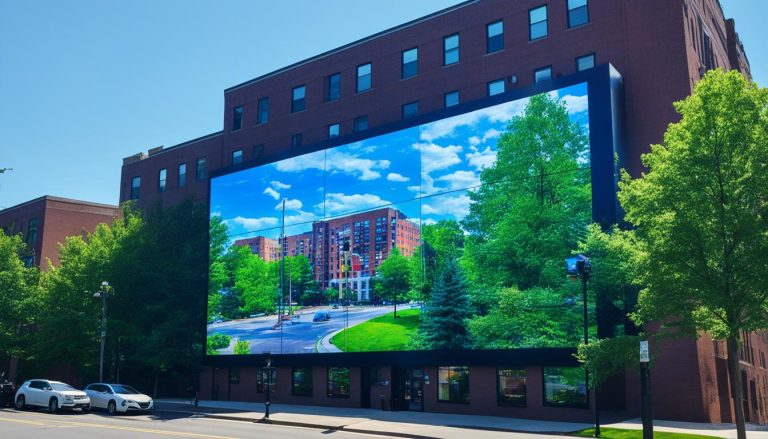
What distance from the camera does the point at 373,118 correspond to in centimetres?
4619

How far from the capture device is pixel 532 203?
34.1 m

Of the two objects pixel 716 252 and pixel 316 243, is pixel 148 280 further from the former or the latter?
pixel 716 252

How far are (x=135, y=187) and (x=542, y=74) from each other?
42.0 metres

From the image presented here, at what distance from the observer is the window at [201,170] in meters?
58.8

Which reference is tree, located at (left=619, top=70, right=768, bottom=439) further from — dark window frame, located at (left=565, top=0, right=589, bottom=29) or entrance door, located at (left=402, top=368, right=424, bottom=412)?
entrance door, located at (left=402, top=368, right=424, bottom=412)

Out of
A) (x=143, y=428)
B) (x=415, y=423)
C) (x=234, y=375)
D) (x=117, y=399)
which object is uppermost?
(x=234, y=375)

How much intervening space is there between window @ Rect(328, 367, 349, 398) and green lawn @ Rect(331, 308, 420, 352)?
1.57 metres

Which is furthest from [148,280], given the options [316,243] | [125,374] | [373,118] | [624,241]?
[624,241]

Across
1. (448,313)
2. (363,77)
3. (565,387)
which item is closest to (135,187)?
(363,77)

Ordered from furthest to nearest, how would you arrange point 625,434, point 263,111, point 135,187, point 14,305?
1. point 135,187
2. point 14,305
3. point 263,111
4. point 625,434

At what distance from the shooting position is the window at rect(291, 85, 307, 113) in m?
50.9

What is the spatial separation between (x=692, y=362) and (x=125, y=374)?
43.0 meters

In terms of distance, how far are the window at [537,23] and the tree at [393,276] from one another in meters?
14.3

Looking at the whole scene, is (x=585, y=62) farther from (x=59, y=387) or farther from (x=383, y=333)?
(x=59, y=387)
